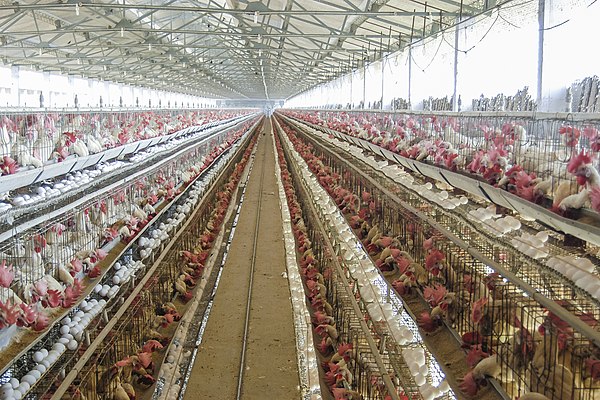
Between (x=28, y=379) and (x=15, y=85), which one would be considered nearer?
(x=28, y=379)

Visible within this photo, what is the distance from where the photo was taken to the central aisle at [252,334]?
6.77 m

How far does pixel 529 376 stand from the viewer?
2490 millimetres

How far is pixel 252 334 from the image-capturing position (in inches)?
326

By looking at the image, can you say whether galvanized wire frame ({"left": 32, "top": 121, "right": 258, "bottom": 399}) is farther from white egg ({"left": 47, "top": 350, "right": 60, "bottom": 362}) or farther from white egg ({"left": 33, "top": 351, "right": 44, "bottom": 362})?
A: white egg ({"left": 33, "top": 351, "right": 44, "bottom": 362})

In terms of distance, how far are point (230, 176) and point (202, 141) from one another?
2.12m

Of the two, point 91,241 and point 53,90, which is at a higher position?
point 53,90

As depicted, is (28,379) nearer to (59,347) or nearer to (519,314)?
(59,347)

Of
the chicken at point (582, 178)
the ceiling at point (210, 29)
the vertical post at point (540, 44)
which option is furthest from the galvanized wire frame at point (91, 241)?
the vertical post at point (540, 44)

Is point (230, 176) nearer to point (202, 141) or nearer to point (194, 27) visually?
point (202, 141)

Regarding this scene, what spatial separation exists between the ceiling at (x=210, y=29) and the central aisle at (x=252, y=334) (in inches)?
168

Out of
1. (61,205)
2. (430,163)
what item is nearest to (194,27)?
(61,205)

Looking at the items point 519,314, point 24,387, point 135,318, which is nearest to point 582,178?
point 519,314

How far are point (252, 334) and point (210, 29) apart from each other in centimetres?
1301

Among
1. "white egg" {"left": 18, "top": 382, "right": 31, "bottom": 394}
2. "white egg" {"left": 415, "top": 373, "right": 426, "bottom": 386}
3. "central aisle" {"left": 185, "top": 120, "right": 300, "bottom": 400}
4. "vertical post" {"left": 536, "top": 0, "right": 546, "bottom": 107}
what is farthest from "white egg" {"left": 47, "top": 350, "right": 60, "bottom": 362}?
"vertical post" {"left": 536, "top": 0, "right": 546, "bottom": 107}
